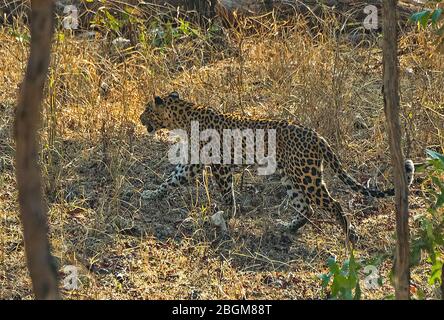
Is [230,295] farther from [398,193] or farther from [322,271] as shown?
[398,193]

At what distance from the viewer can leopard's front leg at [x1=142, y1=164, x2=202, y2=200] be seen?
730 cm

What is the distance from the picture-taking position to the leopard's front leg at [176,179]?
730cm

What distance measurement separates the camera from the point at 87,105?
8125 mm

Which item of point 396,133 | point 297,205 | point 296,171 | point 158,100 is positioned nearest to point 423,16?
point 396,133

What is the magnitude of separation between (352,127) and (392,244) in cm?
183

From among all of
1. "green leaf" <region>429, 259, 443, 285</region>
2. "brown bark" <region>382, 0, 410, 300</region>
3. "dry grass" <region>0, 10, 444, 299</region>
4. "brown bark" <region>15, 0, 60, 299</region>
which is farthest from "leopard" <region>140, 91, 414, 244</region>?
"brown bark" <region>15, 0, 60, 299</region>

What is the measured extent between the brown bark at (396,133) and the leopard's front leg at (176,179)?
300 cm

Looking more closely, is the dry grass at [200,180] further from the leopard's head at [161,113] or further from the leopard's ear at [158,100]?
the leopard's ear at [158,100]

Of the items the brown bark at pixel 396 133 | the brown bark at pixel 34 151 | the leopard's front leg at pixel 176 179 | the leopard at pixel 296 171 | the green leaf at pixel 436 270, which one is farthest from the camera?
the leopard's front leg at pixel 176 179

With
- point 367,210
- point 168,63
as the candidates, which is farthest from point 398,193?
point 168,63

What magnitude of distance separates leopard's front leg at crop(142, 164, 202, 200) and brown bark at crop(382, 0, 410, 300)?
9.84ft

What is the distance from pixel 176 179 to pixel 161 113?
702 mm

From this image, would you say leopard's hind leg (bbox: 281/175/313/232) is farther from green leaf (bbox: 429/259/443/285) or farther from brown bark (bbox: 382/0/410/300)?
brown bark (bbox: 382/0/410/300)

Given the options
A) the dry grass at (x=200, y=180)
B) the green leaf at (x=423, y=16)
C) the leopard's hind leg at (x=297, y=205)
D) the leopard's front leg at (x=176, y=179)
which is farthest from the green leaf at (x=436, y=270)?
the leopard's front leg at (x=176, y=179)
